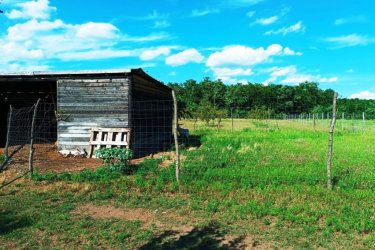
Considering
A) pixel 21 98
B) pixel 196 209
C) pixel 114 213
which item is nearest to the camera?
pixel 114 213

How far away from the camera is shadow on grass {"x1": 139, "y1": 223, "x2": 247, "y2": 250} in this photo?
6.34 m

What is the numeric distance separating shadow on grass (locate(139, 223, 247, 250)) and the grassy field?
18mm

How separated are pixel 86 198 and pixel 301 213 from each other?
528 cm

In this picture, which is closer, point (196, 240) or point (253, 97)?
point (196, 240)

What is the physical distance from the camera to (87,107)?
1739 cm

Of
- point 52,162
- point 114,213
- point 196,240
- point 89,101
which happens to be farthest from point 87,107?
point 196,240

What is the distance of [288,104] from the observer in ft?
361

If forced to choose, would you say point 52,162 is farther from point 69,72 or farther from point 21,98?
point 21,98

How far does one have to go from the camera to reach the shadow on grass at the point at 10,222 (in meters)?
7.26

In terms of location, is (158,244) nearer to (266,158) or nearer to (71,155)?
(266,158)

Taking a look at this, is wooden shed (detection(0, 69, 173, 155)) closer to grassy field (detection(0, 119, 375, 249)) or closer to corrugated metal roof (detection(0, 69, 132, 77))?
corrugated metal roof (detection(0, 69, 132, 77))

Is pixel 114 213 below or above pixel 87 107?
below

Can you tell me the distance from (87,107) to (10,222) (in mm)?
10130

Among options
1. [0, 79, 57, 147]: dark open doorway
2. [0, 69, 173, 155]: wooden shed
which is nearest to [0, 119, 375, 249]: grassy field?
[0, 69, 173, 155]: wooden shed
